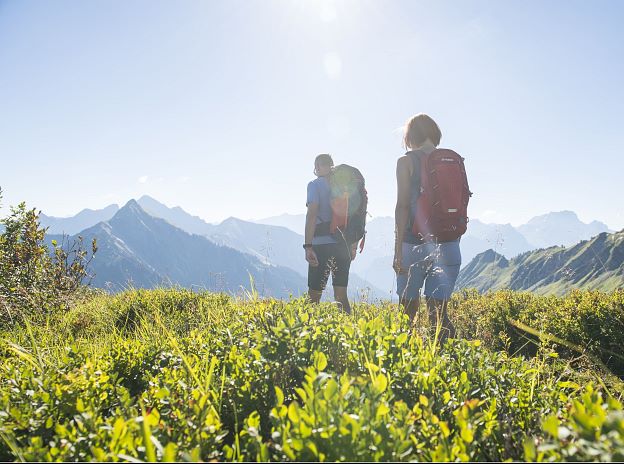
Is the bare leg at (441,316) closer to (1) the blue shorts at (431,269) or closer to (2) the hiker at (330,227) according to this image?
(1) the blue shorts at (431,269)

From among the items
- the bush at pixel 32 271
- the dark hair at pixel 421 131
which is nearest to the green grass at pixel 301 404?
the dark hair at pixel 421 131

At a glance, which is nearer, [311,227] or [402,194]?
[402,194]

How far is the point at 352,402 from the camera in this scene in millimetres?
1801

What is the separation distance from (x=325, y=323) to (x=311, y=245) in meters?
3.42

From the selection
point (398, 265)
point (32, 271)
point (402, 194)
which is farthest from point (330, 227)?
point (32, 271)

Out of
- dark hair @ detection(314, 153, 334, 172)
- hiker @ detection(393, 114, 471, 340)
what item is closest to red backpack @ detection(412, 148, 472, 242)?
hiker @ detection(393, 114, 471, 340)

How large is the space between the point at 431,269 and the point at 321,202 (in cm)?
249

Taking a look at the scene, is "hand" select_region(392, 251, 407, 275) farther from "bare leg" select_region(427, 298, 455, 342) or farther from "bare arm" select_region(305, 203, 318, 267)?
"bare arm" select_region(305, 203, 318, 267)

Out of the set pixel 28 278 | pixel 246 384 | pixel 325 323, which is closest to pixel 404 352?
pixel 325 323

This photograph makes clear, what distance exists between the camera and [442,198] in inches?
179

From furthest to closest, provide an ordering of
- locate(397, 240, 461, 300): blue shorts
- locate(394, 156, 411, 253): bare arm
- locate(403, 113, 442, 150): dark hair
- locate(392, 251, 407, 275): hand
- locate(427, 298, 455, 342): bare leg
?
locate(403, 113, 442, 150): dark hair < locate(392, 251, 407, 275): hand < locate(394, 156, 411, 253): bare arm < locate(397, 240, 461, 300): blue shorts < locate(427, 298, 455, 342): bare leg

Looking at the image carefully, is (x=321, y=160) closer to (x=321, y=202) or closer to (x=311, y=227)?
(x=321, y=202)

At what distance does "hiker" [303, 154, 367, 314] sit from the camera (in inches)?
257

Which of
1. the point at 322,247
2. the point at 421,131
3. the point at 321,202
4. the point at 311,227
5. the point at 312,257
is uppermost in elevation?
the point at 421,131
